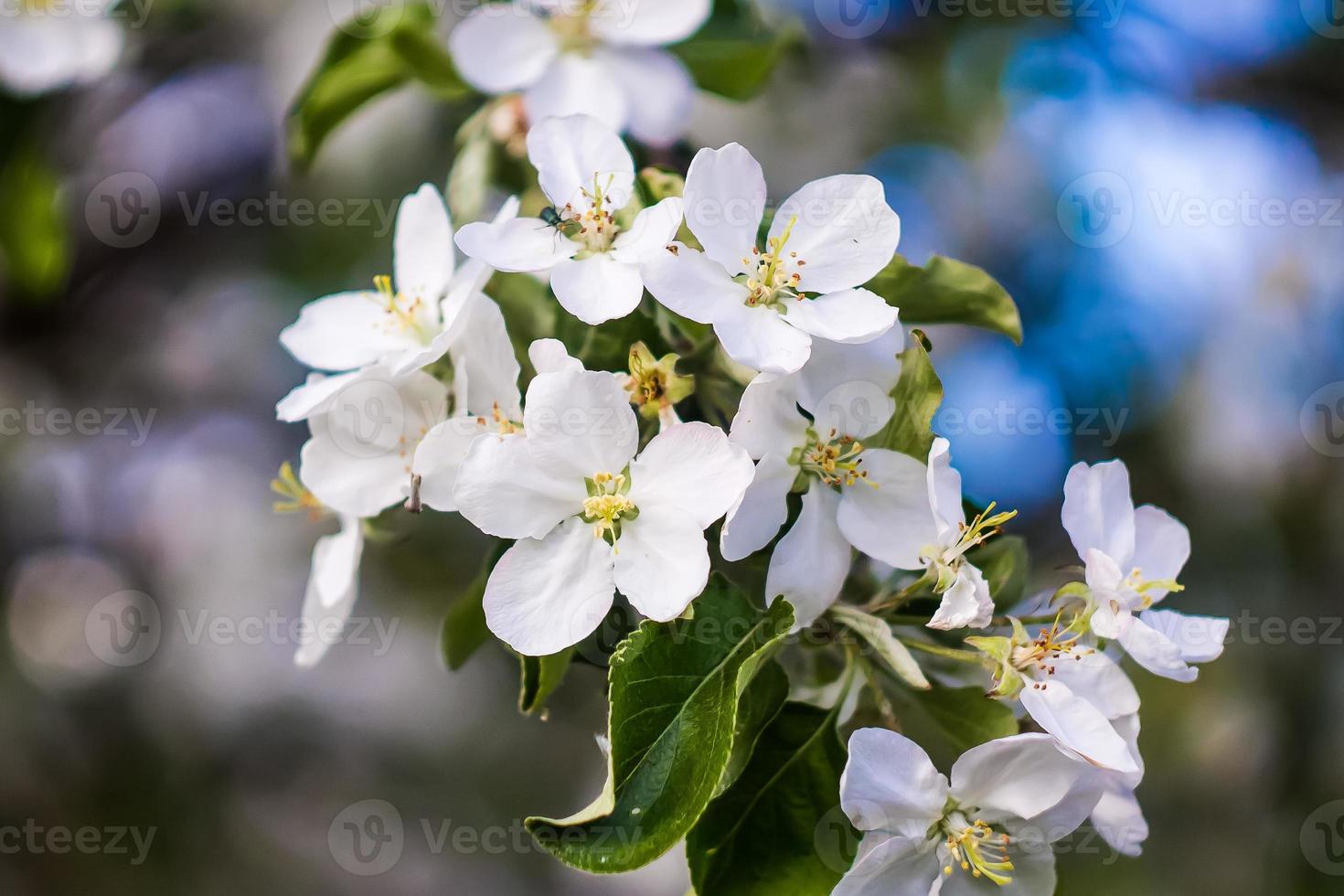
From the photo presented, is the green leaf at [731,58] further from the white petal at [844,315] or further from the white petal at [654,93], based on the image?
the white petal at [844,315]

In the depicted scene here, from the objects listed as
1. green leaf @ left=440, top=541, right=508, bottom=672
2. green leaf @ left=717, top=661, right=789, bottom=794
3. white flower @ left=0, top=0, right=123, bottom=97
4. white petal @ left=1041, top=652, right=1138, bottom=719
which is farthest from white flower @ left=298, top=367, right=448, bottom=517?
white flower @ left=0, top=0, right=123, bottom=97

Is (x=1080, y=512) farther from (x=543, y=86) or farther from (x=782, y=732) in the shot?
(x=543, y=86)

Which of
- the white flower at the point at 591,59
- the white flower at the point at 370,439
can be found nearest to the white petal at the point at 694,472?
the white flower at the point at 370,439

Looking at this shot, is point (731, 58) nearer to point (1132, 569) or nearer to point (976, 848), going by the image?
point (1132, 569)

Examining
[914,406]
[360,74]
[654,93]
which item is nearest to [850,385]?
[914,406]

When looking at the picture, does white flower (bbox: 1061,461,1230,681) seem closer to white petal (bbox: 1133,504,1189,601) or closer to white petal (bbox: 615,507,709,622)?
white petal (bbox: 1133,504,1189,601)

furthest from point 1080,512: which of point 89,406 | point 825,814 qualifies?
point 89,406
